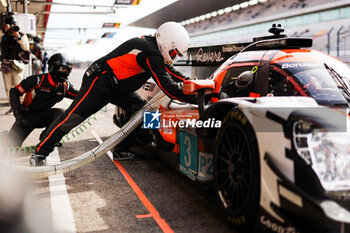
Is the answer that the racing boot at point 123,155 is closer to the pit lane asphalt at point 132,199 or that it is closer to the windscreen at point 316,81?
the pit lane asphalt at point 132,199

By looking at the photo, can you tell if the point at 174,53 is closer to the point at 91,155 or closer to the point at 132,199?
the point at 91,155

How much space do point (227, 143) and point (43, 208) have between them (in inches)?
64.1

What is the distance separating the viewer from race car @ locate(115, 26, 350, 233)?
212cm

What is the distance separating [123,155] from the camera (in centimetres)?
489

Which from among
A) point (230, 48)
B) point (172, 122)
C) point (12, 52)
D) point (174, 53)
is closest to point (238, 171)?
point (172, 122)

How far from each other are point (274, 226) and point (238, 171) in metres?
0.47

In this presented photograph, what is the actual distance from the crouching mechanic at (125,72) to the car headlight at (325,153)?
1.82m

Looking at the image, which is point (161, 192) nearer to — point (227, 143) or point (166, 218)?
point (166, 218)

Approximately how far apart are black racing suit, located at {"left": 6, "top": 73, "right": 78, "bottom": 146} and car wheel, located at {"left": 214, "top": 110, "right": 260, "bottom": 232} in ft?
10.4

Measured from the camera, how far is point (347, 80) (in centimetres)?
324

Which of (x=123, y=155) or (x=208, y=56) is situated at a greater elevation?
(x=208, y=56)

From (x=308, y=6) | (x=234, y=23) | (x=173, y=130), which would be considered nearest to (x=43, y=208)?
(x=173, y=130)

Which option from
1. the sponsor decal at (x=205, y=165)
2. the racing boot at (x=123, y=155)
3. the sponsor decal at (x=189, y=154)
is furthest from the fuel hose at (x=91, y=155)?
the sponsor decal at (x=205, y=165)

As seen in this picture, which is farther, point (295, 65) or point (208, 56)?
point (208, 56)
